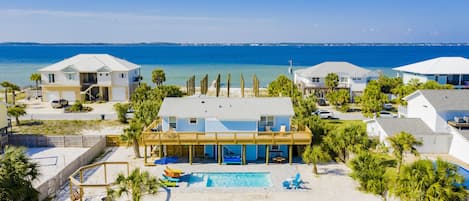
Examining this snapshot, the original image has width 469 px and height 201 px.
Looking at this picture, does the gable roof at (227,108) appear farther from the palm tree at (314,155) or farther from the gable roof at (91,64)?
the gable roof at (91,64)

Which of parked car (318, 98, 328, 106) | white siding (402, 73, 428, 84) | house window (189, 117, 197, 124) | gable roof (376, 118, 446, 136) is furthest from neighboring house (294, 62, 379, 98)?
house window (189, 117, 197, 124)

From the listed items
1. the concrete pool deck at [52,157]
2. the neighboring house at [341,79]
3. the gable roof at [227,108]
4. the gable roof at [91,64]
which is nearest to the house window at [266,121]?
the gable roof at [227,108]

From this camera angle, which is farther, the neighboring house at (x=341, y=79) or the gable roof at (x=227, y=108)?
the neighboring house at (x=341, y=79)

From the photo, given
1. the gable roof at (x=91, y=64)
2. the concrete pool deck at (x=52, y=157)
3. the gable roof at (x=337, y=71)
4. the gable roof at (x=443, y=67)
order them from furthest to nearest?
the gable roof at (x=337, y=71) → the gable roof at (x=91, y=64) → the gable roof at (x=443, y=67) → the concrete pool deck at (x=52, y=157)

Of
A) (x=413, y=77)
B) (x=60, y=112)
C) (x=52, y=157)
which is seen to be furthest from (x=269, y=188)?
(x=413, y=77)

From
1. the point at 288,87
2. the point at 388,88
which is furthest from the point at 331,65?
the point at 288,87

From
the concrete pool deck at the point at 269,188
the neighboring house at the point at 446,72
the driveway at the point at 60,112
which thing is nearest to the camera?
the concrete pool deck at the point at 269,188

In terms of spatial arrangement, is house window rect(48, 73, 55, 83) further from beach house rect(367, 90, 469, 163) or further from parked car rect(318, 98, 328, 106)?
beach house rect(367, 90, 469, 163)
